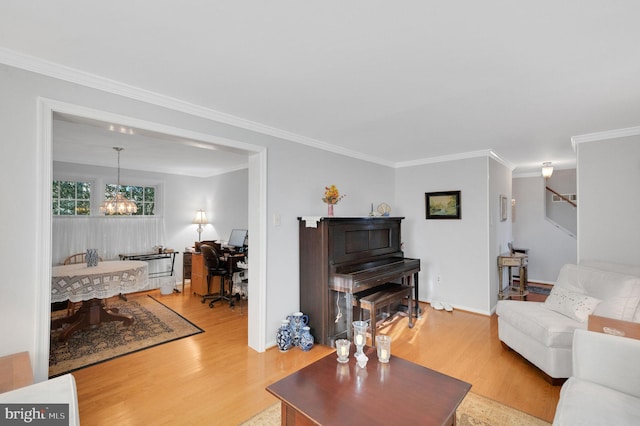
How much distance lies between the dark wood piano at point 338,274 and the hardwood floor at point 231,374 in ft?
1.13

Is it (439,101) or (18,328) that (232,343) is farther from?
(439,101)

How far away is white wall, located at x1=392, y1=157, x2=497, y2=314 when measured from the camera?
14.0 feet

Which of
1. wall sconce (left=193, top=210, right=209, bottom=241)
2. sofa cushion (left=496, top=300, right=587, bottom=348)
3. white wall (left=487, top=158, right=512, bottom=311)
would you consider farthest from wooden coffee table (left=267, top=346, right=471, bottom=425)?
wall sconce (left=193, top=210, right=209, bottom=241)

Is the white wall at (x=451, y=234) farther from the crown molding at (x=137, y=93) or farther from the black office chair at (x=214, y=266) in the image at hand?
the black office chair at (x=214, y=266)

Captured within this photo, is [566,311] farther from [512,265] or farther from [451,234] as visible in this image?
[451,234]

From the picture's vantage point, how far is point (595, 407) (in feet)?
5.02

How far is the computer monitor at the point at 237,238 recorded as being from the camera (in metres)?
5.25

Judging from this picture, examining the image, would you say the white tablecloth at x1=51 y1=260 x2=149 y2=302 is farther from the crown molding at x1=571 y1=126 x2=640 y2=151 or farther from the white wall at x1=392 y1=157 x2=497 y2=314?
the crown molding at x1=571 y1=126 x2=640 y2=151

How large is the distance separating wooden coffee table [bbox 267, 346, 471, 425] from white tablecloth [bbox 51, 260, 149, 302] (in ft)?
8.91

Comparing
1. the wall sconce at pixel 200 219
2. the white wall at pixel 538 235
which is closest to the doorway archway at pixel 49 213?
the wall sconce at pixel 200 219

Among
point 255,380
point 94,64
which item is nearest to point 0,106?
point 94,64

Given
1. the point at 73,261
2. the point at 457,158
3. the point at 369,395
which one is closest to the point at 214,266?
the point at 73,261

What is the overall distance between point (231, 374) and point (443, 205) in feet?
12.2

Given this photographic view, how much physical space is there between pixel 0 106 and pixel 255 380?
8.48 feet
